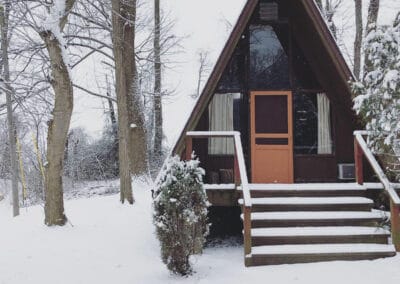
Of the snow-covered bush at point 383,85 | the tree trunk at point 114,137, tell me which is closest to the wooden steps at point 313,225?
the snow-covered bush at point 383,85

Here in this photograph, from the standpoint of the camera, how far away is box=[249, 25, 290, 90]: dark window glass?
9664mm

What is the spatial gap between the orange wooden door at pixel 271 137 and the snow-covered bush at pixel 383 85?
3306 millimetres

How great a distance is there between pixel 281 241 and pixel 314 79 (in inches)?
166

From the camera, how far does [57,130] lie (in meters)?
8.97

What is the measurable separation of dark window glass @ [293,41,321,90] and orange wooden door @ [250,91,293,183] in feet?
1.29

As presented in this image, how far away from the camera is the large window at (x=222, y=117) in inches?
377

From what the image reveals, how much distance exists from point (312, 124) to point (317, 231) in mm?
3273

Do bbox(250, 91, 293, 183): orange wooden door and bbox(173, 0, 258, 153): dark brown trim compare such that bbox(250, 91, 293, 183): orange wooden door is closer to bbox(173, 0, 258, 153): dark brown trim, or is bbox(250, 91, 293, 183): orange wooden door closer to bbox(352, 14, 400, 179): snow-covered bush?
bbox(173, 0, 258, 153): dark brown trim

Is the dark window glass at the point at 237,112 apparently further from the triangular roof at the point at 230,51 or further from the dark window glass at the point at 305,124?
the triangular roof at the point at 230,51

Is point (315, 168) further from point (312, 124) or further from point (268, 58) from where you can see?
point (268, 58)

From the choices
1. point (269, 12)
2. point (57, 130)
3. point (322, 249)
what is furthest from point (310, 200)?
point (57, 130)

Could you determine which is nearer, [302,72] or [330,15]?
[302,72]

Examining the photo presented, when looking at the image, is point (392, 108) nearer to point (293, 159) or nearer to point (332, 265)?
point (332, 265)

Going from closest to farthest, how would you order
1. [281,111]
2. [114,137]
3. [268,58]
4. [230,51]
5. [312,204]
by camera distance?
1. [312,204]
2. [230,51]
3. [281,111]
4. [268,58]
5. [114,137]
